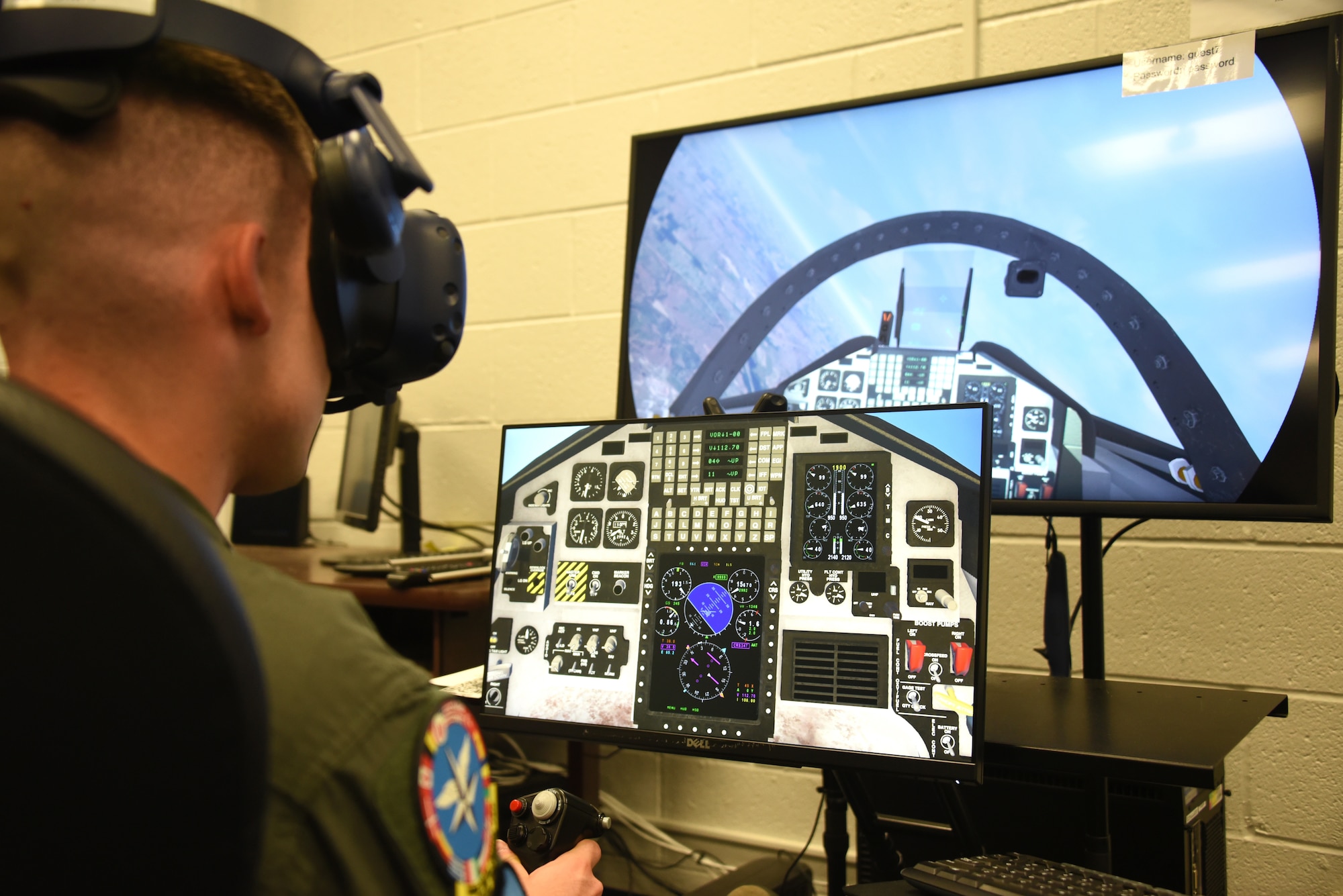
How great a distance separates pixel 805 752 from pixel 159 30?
2.42 feet

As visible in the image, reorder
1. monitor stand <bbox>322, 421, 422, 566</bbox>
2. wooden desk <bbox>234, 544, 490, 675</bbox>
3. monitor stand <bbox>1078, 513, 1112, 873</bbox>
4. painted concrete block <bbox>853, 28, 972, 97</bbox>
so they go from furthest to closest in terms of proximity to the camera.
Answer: monitor stand <bbox>322, 421, 422, 566</bbox> < painted concrete block <bbox>853, 28, 972, 97</bbox> < wooden desk <bbox>234, 544, 490, 675</bbox> < monitor stand <bbox>1078, 513, 1112, 873</bbox>

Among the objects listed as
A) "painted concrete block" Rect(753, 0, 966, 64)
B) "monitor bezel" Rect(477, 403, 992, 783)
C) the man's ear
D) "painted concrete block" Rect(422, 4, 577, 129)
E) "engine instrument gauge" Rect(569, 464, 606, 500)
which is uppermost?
"painted concrete block" Rect(422, 4, 577, 129)

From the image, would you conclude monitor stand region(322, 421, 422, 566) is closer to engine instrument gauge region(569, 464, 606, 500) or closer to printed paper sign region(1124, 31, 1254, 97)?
engine instrument gauge region(569, 464, 606, 500)

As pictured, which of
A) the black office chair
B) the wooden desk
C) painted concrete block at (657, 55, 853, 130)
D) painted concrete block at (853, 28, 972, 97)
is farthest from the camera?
painted concrete block at (657, 55, 853, 130)

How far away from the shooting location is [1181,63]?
1.02 m

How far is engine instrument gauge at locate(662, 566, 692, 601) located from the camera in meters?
0.95

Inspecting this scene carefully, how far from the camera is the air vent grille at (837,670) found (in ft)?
2.77

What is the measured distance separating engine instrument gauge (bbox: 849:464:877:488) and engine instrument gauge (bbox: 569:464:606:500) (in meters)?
0.28

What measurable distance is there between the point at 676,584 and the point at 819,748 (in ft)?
0.72

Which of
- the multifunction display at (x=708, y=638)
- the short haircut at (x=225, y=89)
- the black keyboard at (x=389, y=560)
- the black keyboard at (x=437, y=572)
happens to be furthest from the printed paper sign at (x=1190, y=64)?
the black keyboard at (x=389, y=560)

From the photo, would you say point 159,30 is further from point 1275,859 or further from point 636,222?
point 1275,859

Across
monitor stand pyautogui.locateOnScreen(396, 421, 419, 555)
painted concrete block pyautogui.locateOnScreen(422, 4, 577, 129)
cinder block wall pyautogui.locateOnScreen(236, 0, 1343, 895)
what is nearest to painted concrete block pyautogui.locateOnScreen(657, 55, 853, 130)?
cinder block wall pyautogui.locateOnScreen(236, 0, 1343, 895)

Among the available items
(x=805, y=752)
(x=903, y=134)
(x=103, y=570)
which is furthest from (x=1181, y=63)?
(x=103, y=570)

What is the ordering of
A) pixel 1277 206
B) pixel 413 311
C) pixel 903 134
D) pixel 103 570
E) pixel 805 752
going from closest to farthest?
pixel 103 570 < pixel 413 311 < pixel 805 752 < pixel 1277 206 < pixel 903 134
